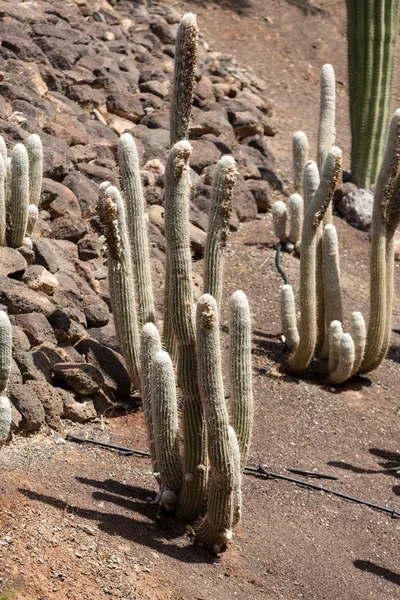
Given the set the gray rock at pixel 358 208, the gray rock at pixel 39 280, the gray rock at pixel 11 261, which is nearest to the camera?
the gray rock at pixel 11 261

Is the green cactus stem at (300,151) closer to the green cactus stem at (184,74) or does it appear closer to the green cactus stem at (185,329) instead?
the green cactus stem at (184,74)

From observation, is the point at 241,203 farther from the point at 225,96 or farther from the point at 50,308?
the point at 50,308

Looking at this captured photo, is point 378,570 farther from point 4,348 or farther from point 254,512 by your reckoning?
point 4,348

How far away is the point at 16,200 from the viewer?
253 inches

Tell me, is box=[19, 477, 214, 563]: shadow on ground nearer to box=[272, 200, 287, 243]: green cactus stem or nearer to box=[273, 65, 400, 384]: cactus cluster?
box=[273, 65, 400, 384]: cactus cluster

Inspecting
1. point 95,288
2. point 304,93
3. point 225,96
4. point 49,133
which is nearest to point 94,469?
point 95,288

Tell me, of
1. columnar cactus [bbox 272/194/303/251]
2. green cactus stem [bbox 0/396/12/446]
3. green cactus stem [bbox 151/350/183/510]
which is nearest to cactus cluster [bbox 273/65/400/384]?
columnar cactus [bbox 272/194/303/251]

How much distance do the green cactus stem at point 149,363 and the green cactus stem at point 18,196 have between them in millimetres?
1955

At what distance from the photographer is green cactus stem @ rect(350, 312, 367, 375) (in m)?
6.89

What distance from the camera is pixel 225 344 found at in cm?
732

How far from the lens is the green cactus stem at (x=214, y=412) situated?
443 cm

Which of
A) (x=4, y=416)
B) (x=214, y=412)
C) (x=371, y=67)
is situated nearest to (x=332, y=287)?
(x=214, y=412)

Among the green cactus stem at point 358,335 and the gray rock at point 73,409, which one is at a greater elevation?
the green cactus stem at point 358,335

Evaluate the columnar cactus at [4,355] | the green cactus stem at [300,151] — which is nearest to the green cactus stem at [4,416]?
the columnar cactus at [4,355]
